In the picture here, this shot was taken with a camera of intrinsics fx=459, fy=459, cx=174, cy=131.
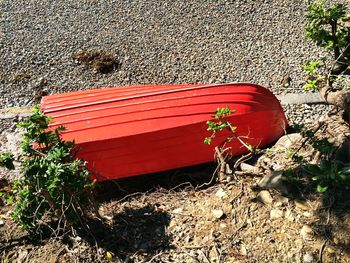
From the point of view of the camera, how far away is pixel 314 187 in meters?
3.01

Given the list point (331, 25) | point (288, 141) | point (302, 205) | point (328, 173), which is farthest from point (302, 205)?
point (331, 25)

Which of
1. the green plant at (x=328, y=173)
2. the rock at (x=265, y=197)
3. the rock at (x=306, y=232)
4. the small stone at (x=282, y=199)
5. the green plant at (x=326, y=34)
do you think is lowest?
the rock at (x=306, y=232)

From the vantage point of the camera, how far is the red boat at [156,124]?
3746 mm

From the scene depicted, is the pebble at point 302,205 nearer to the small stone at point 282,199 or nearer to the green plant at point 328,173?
the small stone at point 282,199

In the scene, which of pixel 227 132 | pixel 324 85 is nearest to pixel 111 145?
pixel 227 132

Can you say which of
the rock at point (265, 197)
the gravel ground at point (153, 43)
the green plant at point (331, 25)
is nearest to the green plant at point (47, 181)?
the rock at point (265, 197)

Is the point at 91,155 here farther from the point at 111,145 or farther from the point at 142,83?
the point at 142,83

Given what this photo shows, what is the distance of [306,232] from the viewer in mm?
2838

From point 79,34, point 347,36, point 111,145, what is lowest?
point 111,145

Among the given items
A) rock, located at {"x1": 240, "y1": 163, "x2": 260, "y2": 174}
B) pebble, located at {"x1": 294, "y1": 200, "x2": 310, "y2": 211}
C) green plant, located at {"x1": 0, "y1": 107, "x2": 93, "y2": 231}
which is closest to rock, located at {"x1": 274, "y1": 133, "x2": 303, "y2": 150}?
rock, located at {"x1": 240, "y1": 163, "x2": 260, "y2": 174}

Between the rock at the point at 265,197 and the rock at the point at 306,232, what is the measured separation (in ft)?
0.97

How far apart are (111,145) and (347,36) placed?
1942 mm

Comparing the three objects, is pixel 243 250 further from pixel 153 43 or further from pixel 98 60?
pixel 153 43

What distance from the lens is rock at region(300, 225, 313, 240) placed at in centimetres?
282
